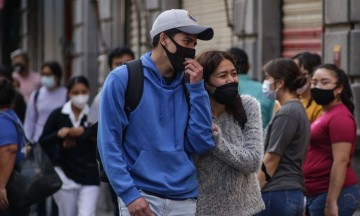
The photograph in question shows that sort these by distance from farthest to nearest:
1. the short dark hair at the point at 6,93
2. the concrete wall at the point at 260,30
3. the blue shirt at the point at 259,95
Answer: the concrete wall at the point at 260,30, the blue shirt at the point at 259,95, the short dark hair at the point at 6,93

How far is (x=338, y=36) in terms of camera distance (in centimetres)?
905

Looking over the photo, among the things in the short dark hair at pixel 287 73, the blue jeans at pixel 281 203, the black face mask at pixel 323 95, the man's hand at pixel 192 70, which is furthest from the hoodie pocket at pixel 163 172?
the black face mask at pixel 323 95

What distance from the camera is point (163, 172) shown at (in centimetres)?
507

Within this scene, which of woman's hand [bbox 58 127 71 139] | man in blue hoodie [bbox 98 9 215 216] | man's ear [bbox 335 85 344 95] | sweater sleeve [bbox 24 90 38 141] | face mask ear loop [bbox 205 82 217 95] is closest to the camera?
man in blue hoodie [bbox 98 9 215 216]

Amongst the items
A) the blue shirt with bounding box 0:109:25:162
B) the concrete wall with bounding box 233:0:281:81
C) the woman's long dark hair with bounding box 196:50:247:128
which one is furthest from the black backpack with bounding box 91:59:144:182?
the concrete wall with bounding box 233:0:281:81

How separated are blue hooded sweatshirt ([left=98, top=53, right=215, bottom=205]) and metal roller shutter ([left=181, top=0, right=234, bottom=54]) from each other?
6248 millimetres

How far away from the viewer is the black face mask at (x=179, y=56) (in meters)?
5.10

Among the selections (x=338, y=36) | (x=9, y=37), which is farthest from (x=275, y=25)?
(x=9, y=37)

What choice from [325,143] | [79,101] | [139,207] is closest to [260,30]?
[79,101]

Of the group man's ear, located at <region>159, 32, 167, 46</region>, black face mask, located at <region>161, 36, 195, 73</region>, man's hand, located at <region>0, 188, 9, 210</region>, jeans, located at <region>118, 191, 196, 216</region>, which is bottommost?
man's hand, located at <region>0, 188, 9, 210</region>

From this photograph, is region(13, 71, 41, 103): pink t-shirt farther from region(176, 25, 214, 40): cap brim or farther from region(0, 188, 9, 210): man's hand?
region(176, 25, 214, 40): cap brim

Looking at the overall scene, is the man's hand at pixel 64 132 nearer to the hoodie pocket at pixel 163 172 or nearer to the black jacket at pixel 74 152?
the black jacket at pixel 74 152

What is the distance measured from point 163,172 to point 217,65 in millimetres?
702

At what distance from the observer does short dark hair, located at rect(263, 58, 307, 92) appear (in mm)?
6719
